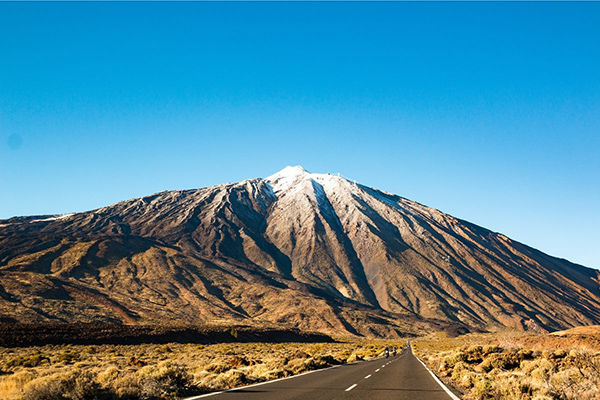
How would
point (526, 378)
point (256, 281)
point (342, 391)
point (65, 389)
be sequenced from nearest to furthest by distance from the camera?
point (65, 389) → point (342, 391) → point (526, 378) → point (256, 281)

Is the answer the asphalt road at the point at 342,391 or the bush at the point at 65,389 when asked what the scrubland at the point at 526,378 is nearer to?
the asphalt road at the point at 342,391

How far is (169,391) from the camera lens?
13.3 m

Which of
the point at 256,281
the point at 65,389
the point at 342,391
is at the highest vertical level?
the point at 65,389

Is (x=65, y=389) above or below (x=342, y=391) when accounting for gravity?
above

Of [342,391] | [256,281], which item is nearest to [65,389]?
[342,391]

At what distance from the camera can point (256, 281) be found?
142000 mm

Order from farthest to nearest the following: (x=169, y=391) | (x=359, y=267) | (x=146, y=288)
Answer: (x=359, y=267) → (x=146, y=288) → (x=169, y=391)

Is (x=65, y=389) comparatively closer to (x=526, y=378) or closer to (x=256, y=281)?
(x=526, y=378)

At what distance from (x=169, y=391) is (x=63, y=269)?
397ft

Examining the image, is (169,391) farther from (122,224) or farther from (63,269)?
(122,224)

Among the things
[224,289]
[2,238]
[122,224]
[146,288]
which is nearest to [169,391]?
[146,288]

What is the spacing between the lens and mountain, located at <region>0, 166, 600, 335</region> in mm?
100438

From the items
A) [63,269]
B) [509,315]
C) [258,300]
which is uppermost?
[63,269]

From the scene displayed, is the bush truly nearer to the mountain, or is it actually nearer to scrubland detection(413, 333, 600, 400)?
scrubland detection(413, 333, 600, 400)
